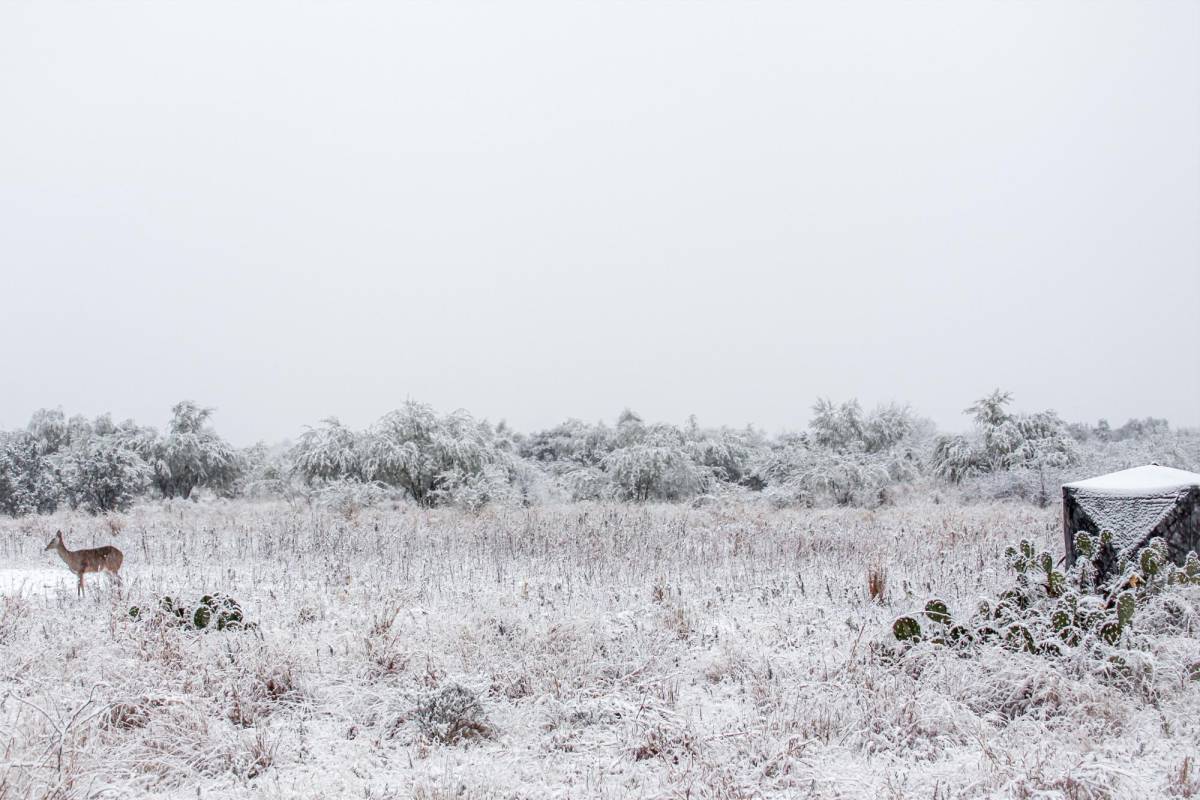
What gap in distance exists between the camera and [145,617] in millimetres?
5324

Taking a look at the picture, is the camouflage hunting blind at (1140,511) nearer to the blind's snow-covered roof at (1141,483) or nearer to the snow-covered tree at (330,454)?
the blind's snow-covered roof at (1141,483)

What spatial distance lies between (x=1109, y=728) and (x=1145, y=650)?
3.25ft

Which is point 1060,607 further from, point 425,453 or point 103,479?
point 103,479

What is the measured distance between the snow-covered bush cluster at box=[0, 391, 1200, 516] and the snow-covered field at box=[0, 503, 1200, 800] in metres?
9.37

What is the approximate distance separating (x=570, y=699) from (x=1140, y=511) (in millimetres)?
4319

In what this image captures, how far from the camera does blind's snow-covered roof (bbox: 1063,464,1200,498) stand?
5484 mm

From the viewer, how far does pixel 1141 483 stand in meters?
5.63

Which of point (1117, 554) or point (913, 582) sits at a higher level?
point (1117, 554)

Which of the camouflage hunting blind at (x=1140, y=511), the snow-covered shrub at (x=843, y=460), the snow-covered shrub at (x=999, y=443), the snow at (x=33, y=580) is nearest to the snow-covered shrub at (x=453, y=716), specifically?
the camouflage hunting blind at (x=1140, y=511)

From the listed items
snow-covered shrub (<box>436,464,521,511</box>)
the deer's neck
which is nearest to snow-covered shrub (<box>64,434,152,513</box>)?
snow-covered shrub (<box>436,464,521,511</box>)

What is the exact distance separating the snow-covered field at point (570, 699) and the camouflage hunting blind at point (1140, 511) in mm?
1056

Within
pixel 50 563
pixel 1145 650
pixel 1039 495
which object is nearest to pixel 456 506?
pixel 50 563

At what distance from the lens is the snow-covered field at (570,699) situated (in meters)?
3.45

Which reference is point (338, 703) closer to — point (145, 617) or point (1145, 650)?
point (145, 617)
